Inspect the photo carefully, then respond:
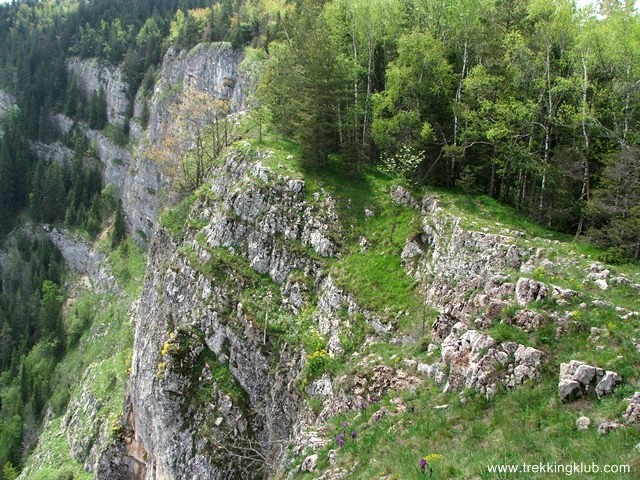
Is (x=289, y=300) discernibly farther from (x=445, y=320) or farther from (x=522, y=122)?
(x=522, y=122)

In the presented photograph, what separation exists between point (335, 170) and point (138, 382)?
59.5ft

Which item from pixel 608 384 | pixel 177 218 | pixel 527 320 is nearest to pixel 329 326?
pixel 527 320

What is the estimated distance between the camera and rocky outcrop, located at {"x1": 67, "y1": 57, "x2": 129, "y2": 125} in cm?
10631

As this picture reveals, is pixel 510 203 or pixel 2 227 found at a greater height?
pixel 510 203

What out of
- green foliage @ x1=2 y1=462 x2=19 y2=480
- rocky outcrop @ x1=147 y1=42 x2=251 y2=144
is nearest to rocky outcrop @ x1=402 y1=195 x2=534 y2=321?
rocky outcrop @ x1=147 y1=42 x2=251 y2=144

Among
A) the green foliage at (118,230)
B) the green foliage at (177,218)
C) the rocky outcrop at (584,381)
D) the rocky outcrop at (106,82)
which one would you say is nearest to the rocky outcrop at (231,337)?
A: the green foliage at (177,218)

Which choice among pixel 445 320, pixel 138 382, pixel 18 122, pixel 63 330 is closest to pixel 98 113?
pixel 18 122

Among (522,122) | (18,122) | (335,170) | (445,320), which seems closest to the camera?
(445,320)

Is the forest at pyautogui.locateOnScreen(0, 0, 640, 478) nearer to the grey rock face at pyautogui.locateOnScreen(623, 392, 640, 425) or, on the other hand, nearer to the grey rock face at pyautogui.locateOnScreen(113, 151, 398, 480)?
the grey rock face at pyautogui.locateOnScreen(113, 151, 398, 480)

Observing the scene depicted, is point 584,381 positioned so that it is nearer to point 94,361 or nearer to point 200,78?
point 94,361

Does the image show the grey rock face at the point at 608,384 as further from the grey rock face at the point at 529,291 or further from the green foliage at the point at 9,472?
the green foliage at the point at 9,472

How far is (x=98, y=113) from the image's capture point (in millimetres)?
108375

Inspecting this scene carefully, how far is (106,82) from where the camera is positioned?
114m

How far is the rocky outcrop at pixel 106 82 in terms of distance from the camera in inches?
4186
